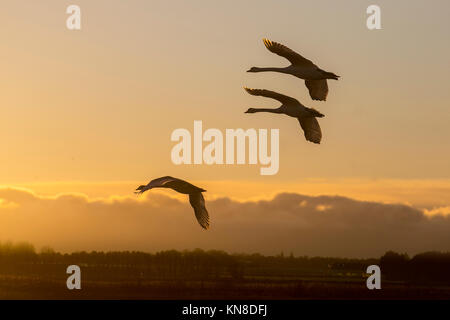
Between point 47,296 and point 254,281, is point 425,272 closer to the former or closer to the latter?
point 254,281

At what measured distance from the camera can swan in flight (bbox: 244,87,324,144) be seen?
5109cm

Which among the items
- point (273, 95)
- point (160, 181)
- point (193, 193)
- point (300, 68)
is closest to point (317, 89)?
point (300, 68)

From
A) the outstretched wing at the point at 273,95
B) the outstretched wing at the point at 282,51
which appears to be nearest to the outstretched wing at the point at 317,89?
the outstretched wing at the point at 273,95

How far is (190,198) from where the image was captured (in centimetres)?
4981

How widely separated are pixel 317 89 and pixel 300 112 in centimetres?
165

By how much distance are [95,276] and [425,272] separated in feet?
140

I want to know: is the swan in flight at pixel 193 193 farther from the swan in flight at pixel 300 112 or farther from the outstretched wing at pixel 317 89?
the outstretched wing at pixel 317 89

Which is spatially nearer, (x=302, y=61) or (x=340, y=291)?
(x=302, y=61)

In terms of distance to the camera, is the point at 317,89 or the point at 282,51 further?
the point at 317,89

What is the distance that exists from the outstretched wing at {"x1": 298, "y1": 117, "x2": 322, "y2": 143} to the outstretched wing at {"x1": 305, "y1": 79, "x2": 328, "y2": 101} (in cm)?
152

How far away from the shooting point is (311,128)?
51.2 meters

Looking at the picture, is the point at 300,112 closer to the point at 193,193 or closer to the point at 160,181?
the point at 193,193
